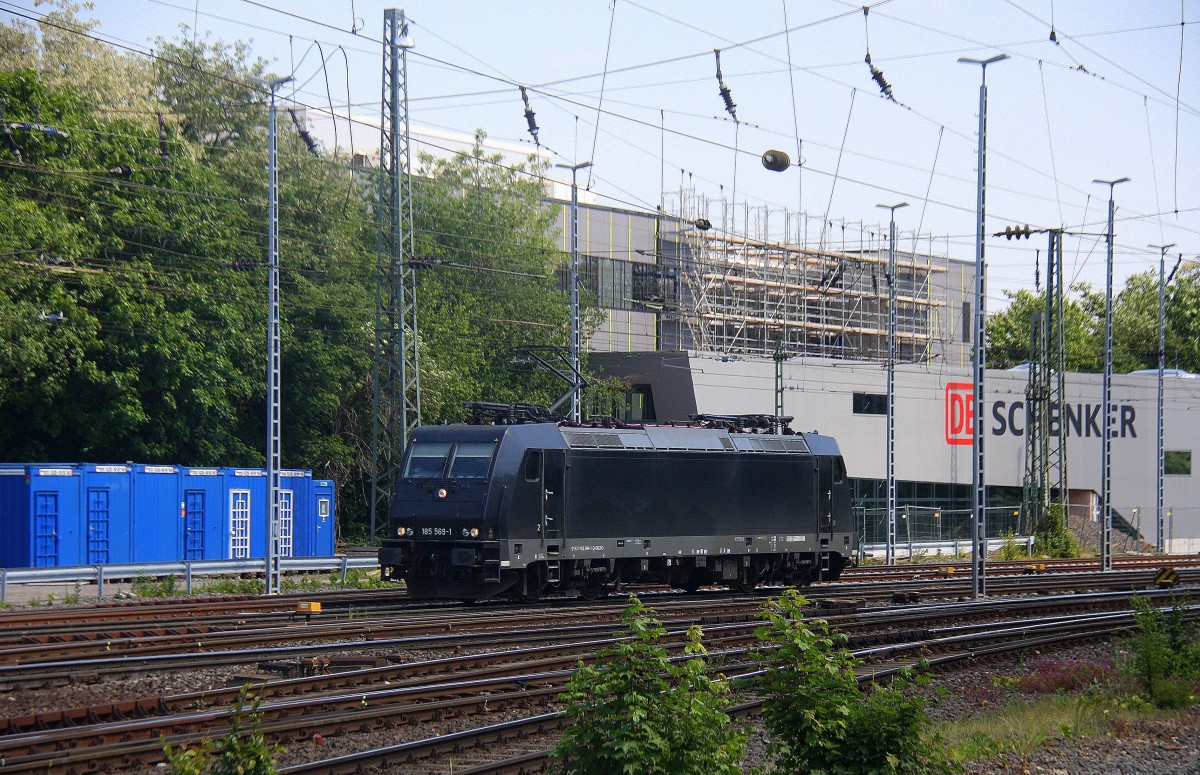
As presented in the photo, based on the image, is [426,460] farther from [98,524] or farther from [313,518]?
[313,518]

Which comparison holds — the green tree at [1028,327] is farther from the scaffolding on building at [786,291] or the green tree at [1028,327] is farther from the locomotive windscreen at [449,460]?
the locomotive windscreen at [449,460]

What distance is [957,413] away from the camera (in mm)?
55688

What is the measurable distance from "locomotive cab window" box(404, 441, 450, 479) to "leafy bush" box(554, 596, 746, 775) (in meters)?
14.4

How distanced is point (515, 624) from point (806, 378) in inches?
1309

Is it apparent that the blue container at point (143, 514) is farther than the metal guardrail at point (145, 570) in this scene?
Yes

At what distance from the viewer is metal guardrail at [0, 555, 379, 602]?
89.8 feet

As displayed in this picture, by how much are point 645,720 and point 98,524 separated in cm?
2810

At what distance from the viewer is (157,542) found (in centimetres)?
3400

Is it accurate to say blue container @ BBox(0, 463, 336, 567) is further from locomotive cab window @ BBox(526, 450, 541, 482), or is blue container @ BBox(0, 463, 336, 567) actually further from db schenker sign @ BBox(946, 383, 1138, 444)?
db schenker sign @ BBox(946, 383, 1138, 444)

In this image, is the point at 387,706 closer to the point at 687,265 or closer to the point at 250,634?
the point at 250,634

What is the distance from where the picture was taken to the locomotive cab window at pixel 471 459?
72.5 ft

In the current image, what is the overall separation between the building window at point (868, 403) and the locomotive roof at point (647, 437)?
82.7ft

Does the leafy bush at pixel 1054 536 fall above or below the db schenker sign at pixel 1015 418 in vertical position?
below

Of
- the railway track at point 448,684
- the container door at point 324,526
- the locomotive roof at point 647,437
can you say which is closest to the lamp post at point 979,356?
the railway track at point 448,684
